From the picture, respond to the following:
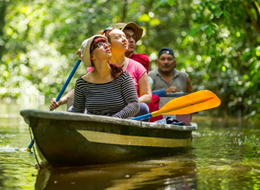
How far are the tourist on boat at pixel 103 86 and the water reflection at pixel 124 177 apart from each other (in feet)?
1.79

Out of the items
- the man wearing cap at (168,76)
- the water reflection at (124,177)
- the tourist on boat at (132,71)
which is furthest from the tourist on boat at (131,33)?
the water reflection at (124,177)

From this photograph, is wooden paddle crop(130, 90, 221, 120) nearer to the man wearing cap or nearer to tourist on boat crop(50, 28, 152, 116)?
tourist on boat crop(50, 28, 152, 116)

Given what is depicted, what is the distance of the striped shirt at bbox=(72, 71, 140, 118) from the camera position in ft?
12.1

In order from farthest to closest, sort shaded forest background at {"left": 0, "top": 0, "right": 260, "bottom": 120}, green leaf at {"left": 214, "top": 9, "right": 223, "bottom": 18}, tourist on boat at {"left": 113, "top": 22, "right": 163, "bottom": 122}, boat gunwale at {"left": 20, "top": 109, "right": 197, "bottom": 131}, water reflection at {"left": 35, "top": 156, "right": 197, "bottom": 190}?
shaded forest background at {"left": 0, "top": 0, "right": 260, "bottom": 120}, green leaf at {"left": 214, "top": 9, "right": 223, "bottom": 18}, tourist on boat at {"left": 113, "top": 22, "right": 163, "bottom": 122}, boat gunwale at {"left": 20, "top": 109, "right": 197, "bottom": 131}, water reflection at {"left": 35, "top": 156, "right": 197, "bottom": 190}

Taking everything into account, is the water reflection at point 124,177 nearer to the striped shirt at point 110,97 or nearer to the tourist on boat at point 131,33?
the striped shirt at point 110,97

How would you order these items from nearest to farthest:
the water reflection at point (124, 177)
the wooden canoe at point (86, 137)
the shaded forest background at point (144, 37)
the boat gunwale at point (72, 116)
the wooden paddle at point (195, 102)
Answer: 1. the water reflection at point (124, 177)
2. the boat gunwale at point (72, 116)
3. the wooden canoe at point (86, 137)
4. the wooden paddle at point (195, 102)
5. the shaded forest background at point (144, 37)

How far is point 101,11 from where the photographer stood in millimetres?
12844

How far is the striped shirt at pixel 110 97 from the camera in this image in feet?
12.1

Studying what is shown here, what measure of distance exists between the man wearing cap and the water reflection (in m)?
2.88

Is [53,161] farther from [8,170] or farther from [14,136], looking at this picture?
[14,136]

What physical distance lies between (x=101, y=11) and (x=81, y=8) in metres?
0.93

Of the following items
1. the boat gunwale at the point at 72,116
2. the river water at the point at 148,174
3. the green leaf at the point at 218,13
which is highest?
the green leaf at the point at 218,13

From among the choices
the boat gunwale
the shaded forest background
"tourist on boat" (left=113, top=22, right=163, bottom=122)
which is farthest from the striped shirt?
the shaded forest background

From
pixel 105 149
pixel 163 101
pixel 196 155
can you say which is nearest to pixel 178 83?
pixel 163 101
